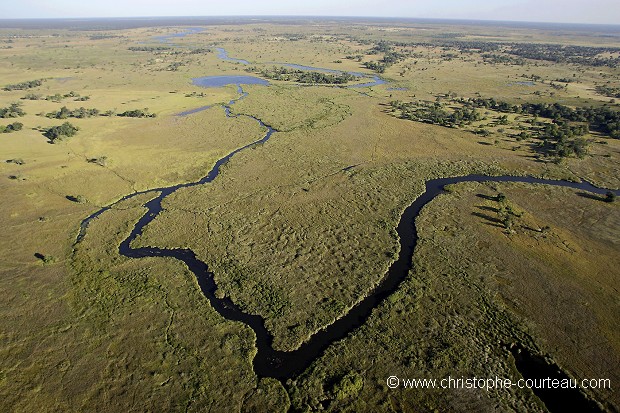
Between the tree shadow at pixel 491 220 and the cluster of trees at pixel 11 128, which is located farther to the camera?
the cluster of trees at pixel 11 128

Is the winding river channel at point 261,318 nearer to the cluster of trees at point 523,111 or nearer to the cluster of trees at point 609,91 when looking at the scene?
the cluster of trees at point 523,111

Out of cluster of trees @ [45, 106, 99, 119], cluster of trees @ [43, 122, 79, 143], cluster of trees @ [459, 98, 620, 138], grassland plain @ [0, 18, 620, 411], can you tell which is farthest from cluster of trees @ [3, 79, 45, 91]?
cluster of trees @ [459, 98, 620, 138]

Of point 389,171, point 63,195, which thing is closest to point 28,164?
point 63,195

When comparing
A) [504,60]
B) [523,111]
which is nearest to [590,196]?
[523,111]

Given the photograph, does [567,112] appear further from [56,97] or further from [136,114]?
[56,97]

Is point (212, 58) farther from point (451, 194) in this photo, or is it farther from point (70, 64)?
point (451, 194)

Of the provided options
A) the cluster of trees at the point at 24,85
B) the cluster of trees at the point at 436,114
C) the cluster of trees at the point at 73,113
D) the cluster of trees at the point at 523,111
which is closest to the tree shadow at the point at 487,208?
the cluster of trees at the point at 523,111
